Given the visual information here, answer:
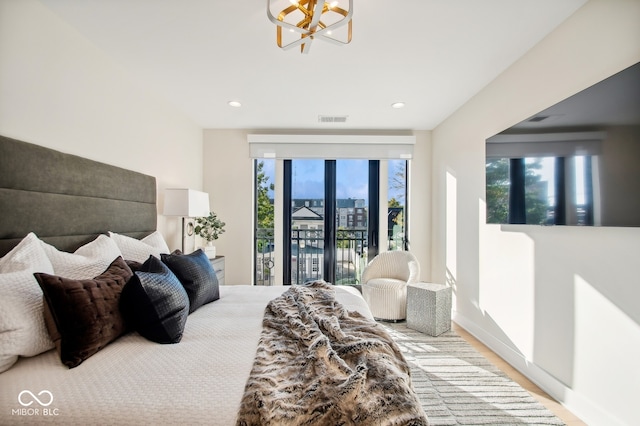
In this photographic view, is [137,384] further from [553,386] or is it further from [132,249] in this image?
[553,386]

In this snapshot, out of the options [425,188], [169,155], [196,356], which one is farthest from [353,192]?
[196,356]

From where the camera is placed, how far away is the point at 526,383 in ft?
6.84

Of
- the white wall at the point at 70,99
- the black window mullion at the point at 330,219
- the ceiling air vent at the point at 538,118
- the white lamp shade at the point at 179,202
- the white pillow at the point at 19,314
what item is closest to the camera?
the white pillow at the point at 19,314

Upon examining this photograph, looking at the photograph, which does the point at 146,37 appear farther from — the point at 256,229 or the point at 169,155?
the point at 256,229

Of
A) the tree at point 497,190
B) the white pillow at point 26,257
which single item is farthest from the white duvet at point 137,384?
the tree at point 497,190

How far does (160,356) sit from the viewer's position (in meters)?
1.20

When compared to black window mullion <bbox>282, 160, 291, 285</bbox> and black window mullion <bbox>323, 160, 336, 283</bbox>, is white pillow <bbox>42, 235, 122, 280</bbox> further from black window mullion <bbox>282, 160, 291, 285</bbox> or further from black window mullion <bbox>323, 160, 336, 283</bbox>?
black window mullion <bbox>323, 160, 336, 283</bbox>

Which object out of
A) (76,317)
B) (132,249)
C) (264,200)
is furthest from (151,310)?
(264,200)

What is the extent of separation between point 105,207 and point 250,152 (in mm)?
2183

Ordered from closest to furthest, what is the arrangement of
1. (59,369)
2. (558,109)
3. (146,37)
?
1. (59,369)
2. (558,109)
3. (146,37)

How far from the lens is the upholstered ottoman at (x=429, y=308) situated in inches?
111

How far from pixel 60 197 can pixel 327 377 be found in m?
1.92

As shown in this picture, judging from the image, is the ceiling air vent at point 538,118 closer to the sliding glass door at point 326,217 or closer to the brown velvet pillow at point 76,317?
the sliding glass door at point 326,217

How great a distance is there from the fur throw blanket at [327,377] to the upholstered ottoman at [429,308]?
158cm
